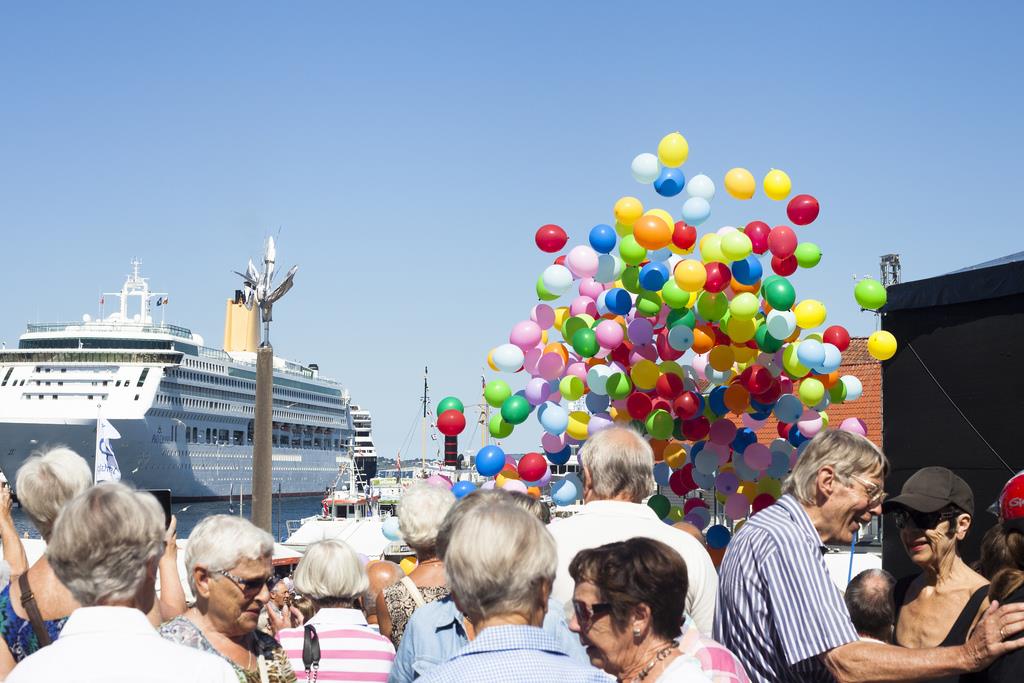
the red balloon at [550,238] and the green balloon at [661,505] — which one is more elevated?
the red balloon at [550,238]

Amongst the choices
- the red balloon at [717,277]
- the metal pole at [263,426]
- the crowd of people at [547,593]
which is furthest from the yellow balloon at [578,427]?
the metal pole at [263,426]

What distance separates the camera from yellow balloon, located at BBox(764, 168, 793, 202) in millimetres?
7406

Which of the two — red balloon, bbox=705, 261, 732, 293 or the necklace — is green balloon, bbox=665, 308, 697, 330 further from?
the necklace

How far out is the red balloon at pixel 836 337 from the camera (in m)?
7.43

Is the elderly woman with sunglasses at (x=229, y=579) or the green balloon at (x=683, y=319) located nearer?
the elderly woman with sunglasses at (x=229, y=579)

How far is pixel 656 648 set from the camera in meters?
2.15

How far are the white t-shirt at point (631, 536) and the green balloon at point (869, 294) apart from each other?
4.50 meters

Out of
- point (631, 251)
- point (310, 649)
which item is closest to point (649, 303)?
point (631, 251)

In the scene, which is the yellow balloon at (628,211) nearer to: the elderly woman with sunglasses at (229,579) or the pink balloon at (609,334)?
the pink balloon at (609,334)

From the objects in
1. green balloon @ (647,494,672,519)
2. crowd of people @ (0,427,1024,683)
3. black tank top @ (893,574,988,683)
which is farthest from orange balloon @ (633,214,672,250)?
black tank top @ (893,574,988,683)

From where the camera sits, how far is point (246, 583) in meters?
2.77

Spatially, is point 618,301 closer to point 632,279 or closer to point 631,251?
point 632,279

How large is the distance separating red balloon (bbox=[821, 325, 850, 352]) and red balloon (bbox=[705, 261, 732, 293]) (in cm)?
83

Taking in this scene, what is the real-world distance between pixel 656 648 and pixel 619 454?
0.95m
